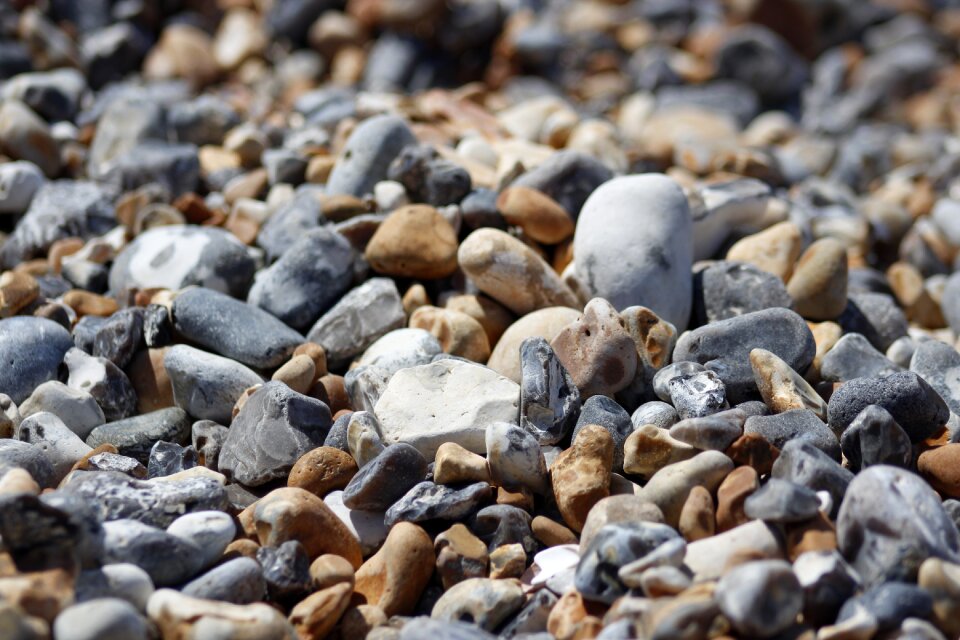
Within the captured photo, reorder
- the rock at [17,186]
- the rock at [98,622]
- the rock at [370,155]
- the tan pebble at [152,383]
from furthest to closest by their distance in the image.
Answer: the rock at [17,186], the rock at [370,155], the tan pebble at [152,383], the rock at [98,622]

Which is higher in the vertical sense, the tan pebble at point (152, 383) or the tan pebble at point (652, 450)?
the tan pebble at point (652, 450)

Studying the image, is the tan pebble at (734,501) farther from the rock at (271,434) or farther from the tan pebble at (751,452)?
the rock at (271,434)

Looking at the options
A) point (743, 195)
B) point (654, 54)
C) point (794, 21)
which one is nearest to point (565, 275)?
point (743, 195)

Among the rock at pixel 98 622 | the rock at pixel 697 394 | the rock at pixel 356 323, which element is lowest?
the rock at pixel 356 323

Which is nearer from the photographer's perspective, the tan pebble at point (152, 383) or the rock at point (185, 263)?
the tan pebble at point (152, 383)

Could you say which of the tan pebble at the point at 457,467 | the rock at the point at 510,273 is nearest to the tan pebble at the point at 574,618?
the tan pebble at the point at 457,467

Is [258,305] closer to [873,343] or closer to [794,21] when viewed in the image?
[873,343]

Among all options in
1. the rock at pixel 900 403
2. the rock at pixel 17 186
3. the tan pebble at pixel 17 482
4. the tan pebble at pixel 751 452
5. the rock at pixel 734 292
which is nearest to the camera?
the tan pebble at pixel 17 482
